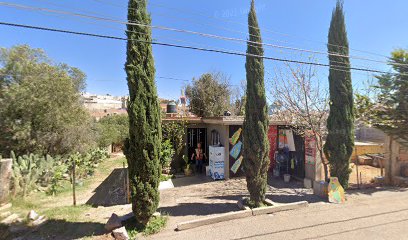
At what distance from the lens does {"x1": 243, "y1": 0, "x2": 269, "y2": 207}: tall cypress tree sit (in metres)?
6.48

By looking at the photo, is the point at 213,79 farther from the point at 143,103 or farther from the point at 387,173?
the point at 143,103

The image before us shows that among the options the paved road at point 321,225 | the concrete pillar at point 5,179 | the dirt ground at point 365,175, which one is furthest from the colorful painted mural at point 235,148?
the concrete pillar at point 5,179

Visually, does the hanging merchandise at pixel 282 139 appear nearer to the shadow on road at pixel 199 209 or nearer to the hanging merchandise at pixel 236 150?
the hanging merchandise at pixel 236 150

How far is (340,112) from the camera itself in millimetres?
7906

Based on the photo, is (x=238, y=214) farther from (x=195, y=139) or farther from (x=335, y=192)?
(x=195, y=139)

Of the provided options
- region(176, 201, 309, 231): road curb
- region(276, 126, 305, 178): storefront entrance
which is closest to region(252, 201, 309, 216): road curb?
region(176, 201, 309, 231): road curb

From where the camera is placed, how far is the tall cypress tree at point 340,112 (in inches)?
308

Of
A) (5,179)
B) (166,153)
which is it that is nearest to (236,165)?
(166,153)

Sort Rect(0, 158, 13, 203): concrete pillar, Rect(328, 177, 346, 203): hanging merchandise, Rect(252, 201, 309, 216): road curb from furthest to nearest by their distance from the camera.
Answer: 1. Rect(328, 177, 346, 203): hanging merchandise
2. Rect(0, 158, 13, 203): concrete pillar
3. Rect(252, 201, 309, 216): road curb

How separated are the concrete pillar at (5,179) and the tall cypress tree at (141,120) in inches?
196

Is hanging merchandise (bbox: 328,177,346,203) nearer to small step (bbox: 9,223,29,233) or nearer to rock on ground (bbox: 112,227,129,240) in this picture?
rock on ground (bbox: 112,227,129,240)

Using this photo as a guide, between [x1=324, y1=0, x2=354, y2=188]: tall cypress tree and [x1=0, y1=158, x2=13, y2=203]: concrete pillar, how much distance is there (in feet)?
35.3

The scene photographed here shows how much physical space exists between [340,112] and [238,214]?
16.8 ft

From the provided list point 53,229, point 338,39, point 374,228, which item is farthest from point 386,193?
point 53,229
